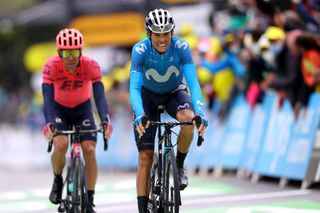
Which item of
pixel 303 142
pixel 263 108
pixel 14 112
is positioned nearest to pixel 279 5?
pixel 263 108

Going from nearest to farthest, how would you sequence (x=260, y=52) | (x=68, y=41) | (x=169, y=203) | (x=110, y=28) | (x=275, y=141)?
(x=169, y=203) → (x=68, y=41) → (x=275, y=141) → (x=260, y=52) → (x=110, y=28)

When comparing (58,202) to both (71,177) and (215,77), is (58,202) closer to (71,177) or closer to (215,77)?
(71,177)

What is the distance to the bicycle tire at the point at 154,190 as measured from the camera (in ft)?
31.3

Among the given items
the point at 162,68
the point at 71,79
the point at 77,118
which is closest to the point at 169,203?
the point at 162,68

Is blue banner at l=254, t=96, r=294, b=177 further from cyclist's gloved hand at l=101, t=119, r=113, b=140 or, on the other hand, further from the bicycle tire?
the bicycle tire

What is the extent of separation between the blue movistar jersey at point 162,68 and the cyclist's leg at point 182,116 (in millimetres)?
125

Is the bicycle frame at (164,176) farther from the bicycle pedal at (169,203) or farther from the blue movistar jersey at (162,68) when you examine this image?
the blue movistar jersey at (162,68)

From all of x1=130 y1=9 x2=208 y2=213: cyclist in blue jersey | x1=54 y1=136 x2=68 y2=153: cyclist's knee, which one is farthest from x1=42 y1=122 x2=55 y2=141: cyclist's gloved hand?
x1=130 y1=9 x2=208 y2=213: cyclist in blue jersey

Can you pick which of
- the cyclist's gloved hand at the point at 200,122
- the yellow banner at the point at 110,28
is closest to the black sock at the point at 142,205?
the cyclist's gloved hand at the point at 200,122

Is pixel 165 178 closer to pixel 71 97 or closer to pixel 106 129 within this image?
pixel 106 129

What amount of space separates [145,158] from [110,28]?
19.8 metres

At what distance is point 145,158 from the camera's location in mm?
9867

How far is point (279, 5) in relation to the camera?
1595cm

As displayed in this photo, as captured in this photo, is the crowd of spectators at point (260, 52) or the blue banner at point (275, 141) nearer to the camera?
the crowd of spectators at point (260, 52)
